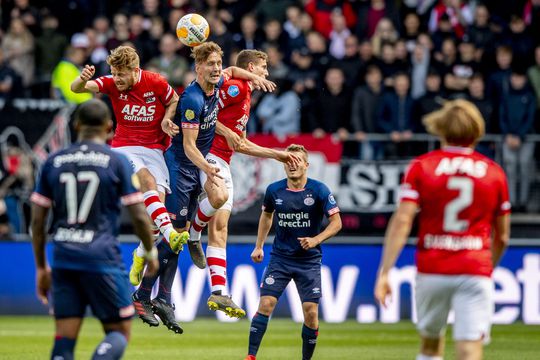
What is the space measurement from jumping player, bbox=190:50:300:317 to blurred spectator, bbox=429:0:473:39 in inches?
422

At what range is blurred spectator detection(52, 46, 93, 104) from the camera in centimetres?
2248

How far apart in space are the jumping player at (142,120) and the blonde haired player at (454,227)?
15.6 feet

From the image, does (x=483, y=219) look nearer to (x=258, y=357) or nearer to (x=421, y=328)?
(x=421, y=328)

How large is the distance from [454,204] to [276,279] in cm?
546

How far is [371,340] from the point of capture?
1872 centimetres

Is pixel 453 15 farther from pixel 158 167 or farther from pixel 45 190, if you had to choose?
pixel 45 190

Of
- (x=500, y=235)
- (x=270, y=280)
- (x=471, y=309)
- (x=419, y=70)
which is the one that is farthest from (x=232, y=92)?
(x=419, y=70)

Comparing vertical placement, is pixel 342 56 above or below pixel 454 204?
above

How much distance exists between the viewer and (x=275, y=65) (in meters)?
23.0

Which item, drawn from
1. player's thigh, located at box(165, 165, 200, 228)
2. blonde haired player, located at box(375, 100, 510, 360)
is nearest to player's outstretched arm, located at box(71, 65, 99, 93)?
player's thigh, located at box(165, 165, 200, 228)

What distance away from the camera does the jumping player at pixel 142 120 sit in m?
13.6

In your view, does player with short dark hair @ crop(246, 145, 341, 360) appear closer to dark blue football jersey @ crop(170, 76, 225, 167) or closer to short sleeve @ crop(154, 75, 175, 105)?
dark blue football jersey @ crop(170, 76, 225, 167)

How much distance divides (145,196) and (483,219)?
18.7ft

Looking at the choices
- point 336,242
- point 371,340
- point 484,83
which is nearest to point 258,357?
point 371,340
